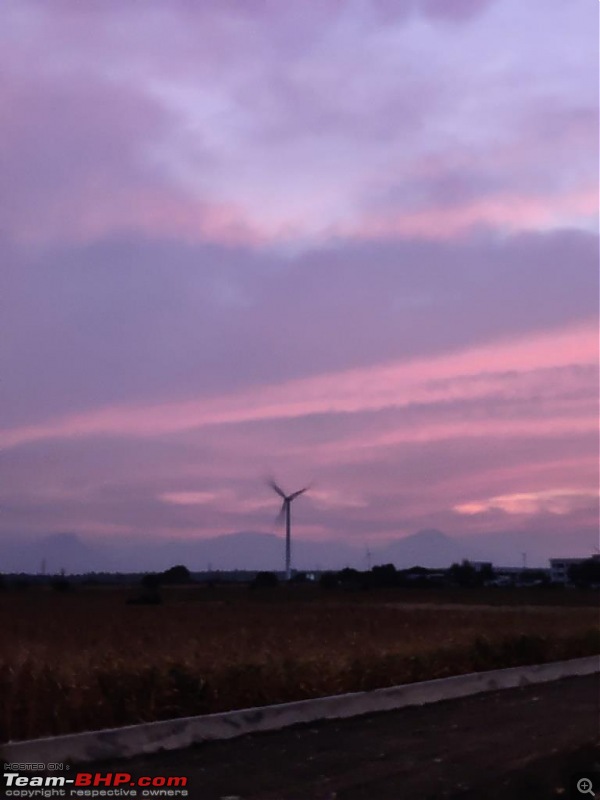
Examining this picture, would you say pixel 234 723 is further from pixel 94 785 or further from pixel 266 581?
pixel 266 581

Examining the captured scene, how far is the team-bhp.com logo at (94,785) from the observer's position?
910 cm

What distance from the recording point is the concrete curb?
1009 cm

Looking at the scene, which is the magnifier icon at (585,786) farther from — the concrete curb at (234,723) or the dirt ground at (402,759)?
the concrete curb at (234,723)

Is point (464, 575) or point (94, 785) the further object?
point (464, 575)

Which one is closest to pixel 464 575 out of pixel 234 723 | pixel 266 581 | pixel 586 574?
pixel 586 574

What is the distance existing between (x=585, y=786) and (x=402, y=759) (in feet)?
7.70

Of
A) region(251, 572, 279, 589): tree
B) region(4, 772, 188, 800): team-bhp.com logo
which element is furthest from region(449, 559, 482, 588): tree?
region(4, 772, 188, 800): team-bhp.com logo

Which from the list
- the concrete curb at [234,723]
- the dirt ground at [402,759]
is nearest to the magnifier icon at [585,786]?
the dirt ground at [402,759]

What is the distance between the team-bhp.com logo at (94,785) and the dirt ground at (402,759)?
0.66ft

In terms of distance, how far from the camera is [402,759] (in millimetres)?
11078

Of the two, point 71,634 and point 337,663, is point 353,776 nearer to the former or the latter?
point 337,663

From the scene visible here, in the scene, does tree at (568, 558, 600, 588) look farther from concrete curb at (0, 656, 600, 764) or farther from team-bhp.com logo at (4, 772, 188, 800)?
team-bhp.com logo at (4, 772, 188, 800)

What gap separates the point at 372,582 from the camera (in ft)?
436

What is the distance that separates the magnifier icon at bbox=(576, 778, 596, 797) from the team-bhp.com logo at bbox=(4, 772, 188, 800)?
3.34 m
